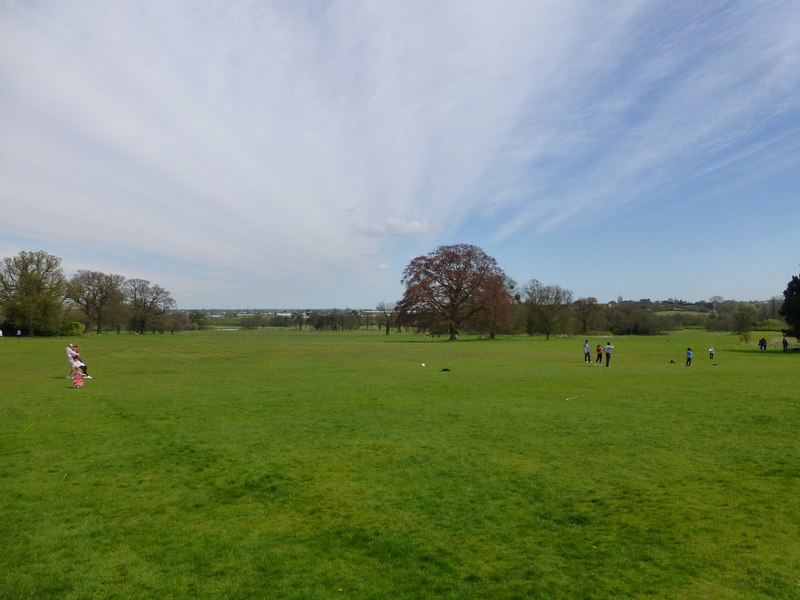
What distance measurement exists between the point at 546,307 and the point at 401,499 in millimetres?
90304

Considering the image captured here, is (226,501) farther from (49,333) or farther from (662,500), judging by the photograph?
(49,333)

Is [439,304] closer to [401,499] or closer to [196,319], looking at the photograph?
[401,499]

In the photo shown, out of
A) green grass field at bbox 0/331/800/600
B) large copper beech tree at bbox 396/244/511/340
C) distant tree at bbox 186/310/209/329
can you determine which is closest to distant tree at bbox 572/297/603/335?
large copper beech tree at bbox 396/244/511/340

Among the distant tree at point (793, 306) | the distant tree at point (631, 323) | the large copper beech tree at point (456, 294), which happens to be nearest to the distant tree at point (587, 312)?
the distant tree at point (631, 323)

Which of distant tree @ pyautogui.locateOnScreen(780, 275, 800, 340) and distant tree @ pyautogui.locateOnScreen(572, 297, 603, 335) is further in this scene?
distant tree @ pyautogui.locateOnScreen(572, 297, 603, 335)

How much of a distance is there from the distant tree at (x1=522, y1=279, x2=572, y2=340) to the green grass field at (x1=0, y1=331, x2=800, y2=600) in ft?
254

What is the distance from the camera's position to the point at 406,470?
394 inches

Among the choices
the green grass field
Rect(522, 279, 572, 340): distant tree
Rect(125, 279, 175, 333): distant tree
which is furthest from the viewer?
Rect(125, 279, 175, 333): distant tree

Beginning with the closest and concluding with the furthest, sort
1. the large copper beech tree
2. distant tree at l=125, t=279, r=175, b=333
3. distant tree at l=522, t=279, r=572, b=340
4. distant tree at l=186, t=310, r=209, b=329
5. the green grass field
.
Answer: the green grass field → the large copper beech tree → distant tree at l=522, t=279, r=572, b=340 → distant tree at l=125, t=279, r=175, b=333 → distant tree at l=186, t=310, r=209, b=329

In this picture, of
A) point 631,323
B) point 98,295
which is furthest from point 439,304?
point 98,295

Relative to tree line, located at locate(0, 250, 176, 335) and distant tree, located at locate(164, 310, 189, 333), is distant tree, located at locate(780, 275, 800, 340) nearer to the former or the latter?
tree line, located at locate(0, 250, 176, 335)

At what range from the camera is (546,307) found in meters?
94.3

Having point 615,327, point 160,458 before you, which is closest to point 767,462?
point 160,458

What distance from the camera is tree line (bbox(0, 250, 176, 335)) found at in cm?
7869
